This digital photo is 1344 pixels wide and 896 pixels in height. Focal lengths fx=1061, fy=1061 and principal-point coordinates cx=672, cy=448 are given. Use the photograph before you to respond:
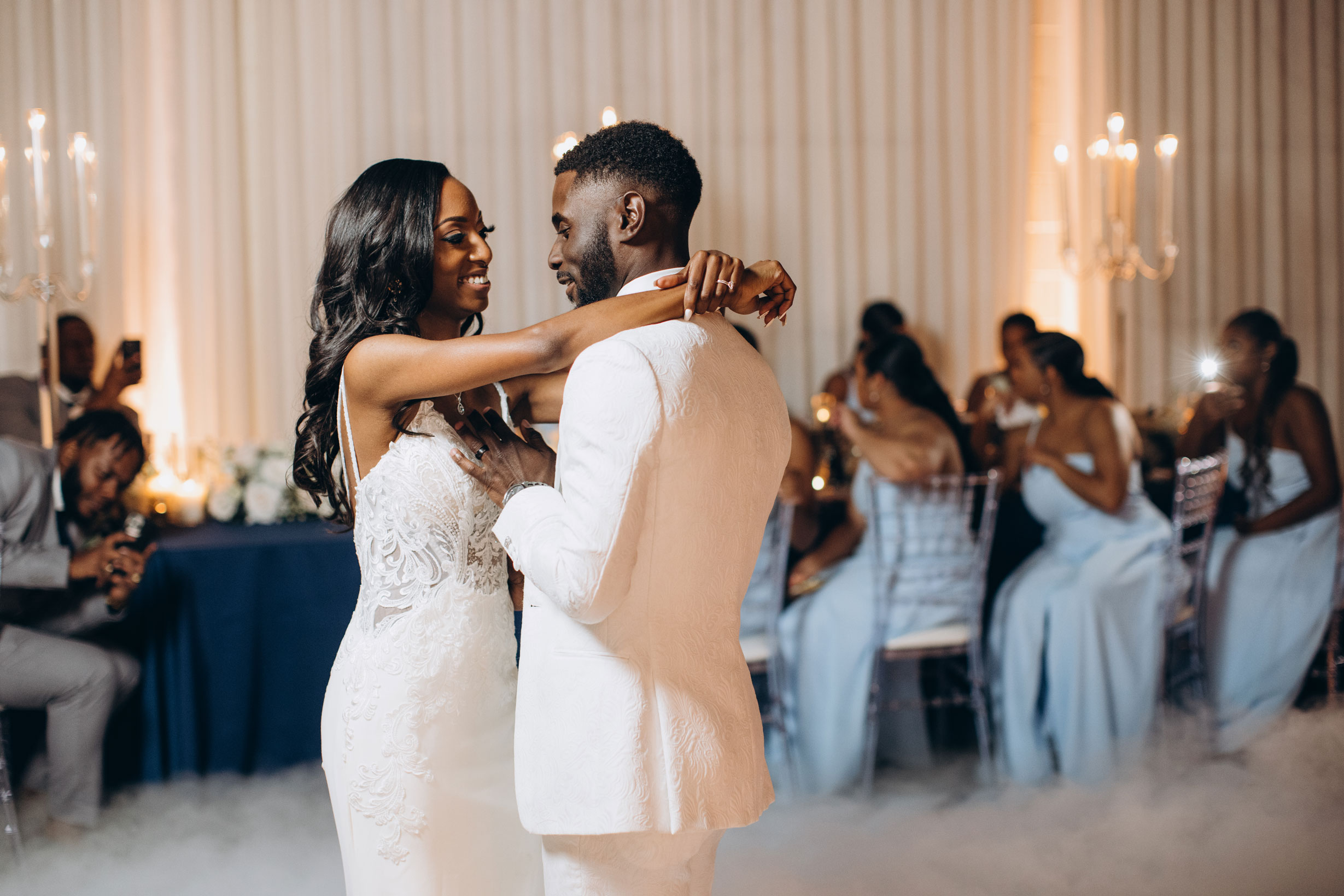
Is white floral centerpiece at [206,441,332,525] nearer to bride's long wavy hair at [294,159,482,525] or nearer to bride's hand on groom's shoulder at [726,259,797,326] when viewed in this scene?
→ bride's long wavy hair at [294,159,482,525]

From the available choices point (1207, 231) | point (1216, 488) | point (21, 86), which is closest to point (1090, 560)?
point (1216, 488)

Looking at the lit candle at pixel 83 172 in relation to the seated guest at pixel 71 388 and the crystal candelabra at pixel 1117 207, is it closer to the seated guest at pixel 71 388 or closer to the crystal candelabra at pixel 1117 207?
the seated guest at pixel 71 388

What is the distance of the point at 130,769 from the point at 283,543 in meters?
0.86

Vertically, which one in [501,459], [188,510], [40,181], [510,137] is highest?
[510,137]

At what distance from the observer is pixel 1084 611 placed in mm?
3592

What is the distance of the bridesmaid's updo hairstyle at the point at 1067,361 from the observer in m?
3.71

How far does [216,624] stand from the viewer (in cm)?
332

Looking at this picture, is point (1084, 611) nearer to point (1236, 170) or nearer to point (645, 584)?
point (645, 584)

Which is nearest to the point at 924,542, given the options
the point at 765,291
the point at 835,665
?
the point at 835,665

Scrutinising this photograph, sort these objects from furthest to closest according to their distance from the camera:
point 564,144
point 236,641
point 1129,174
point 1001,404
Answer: point 1001,404
point 1129,174
point 564,144
point 236,641

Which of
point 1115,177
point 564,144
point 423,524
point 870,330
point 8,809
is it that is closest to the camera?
point 423,524

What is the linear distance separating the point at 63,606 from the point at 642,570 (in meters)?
2.65

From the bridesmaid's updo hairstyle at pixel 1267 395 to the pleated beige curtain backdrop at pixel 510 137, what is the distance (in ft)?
7.74

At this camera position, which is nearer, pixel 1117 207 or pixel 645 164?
pixel 645 164
